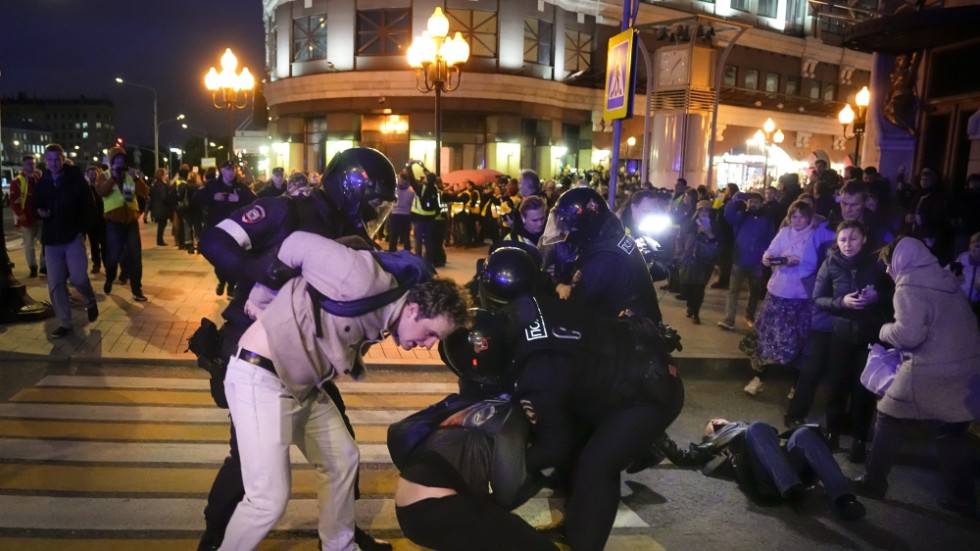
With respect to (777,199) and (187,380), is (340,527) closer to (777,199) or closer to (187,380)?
(187,380)

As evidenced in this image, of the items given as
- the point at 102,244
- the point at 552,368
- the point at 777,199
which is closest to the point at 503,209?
the point at 777,199

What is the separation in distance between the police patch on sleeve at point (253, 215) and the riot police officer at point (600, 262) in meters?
1.78

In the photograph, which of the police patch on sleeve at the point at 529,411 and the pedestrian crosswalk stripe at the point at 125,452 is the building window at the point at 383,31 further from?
the police patch on sleeve at the point at 529,411

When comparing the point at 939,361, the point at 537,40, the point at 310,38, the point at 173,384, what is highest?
the point at 537,40

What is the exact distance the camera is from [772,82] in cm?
4031

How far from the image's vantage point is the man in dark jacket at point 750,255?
956cm

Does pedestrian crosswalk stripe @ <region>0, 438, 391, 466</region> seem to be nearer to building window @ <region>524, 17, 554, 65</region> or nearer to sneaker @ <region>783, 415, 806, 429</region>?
sneaker @ <region>783, 415, 806, 429</region>

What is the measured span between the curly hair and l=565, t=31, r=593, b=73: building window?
32.7 m

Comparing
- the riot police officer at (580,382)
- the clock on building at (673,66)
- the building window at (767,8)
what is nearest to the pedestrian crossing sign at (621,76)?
the riot police officer at (580,382)

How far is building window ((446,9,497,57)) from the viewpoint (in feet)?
101

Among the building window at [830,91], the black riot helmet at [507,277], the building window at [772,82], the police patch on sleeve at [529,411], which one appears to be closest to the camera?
the police patch on sleeve at [529,411]

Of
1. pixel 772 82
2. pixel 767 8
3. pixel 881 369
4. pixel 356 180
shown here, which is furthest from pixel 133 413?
pixel 767 8

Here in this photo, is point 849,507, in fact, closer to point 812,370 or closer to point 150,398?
point 812,370

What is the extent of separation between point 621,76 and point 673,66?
46.7 ft
